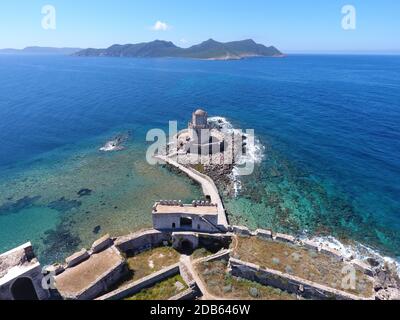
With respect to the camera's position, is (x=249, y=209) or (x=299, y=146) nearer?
(x=249, y=209)

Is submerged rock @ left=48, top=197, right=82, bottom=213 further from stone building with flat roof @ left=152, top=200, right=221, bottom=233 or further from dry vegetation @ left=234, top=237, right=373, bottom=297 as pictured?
dry vegetation @ left=234, top=237, right=373, bottom=297

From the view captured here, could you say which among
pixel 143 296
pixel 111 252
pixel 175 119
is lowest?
pixel 143 296

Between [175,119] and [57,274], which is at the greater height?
[175,119]

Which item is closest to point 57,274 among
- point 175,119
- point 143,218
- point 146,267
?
point 146,267

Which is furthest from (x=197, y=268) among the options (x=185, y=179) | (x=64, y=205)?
(x=64, y=205)

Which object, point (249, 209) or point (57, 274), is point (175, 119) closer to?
point (249, 209)
